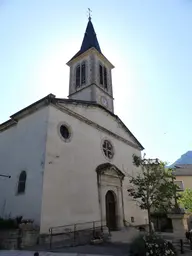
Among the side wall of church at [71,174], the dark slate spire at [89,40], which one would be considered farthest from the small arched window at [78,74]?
the side wall of church at [71,174]

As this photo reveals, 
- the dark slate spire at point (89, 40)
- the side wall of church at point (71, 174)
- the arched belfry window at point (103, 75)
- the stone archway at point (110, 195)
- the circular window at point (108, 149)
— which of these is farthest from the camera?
the dark slate spire at point (89, 40)

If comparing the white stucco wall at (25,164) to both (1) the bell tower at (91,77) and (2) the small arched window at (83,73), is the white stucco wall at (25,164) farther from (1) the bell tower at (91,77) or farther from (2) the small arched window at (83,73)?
(2) the small arched window at (83,73)

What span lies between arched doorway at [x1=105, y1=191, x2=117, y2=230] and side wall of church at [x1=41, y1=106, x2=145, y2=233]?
1.20 m

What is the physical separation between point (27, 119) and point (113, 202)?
26.3 ft

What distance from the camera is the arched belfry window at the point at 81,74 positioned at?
781 inches

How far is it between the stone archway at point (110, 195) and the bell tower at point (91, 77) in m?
6.07

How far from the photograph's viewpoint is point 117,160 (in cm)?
1686

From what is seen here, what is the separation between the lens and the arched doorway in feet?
46.3

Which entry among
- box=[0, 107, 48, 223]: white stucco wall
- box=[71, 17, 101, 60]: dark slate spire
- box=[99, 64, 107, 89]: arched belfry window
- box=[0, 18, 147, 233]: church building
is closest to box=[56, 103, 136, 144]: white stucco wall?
box=[0, 18, 147, 233]: church building

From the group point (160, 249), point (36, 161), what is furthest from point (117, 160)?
point (160, 249)

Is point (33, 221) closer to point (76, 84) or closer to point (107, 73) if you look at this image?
point (76, 84)

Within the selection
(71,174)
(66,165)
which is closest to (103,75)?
(66,165)

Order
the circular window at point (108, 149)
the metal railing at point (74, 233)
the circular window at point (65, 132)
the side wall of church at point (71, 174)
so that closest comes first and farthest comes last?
the metal railing at point (74, 233)
the side wall of church at point (71, 174)
the circular window at point (65, 132)
the circular window at point (108, 149)

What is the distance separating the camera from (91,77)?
19016 millimetres
